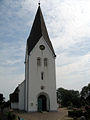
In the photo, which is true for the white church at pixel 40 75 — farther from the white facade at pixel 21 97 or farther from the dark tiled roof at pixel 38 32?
the white facade at pixel 21 97

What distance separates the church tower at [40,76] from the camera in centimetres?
3066

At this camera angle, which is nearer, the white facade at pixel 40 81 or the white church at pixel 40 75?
the white facade at pixel 40 81

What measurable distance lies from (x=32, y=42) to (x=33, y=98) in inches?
418

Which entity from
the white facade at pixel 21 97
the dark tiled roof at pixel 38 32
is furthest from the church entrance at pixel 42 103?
the dark tiled roof at pixel 38 32

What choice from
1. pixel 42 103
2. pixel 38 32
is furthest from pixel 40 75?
pixel 38 32

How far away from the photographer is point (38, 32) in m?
34.2

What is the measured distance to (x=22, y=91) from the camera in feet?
117

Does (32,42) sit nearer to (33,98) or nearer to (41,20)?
(41,20)

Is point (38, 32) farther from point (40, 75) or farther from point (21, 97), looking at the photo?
point (21, 97)

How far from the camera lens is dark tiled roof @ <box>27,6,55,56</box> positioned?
33.6 metres

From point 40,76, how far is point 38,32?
8750mm

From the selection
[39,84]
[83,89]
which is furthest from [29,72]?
[83,89]

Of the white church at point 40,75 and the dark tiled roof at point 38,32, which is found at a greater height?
the dark tiled roof at point 38,32

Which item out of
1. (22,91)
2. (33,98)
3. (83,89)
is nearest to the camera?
(33,98)
